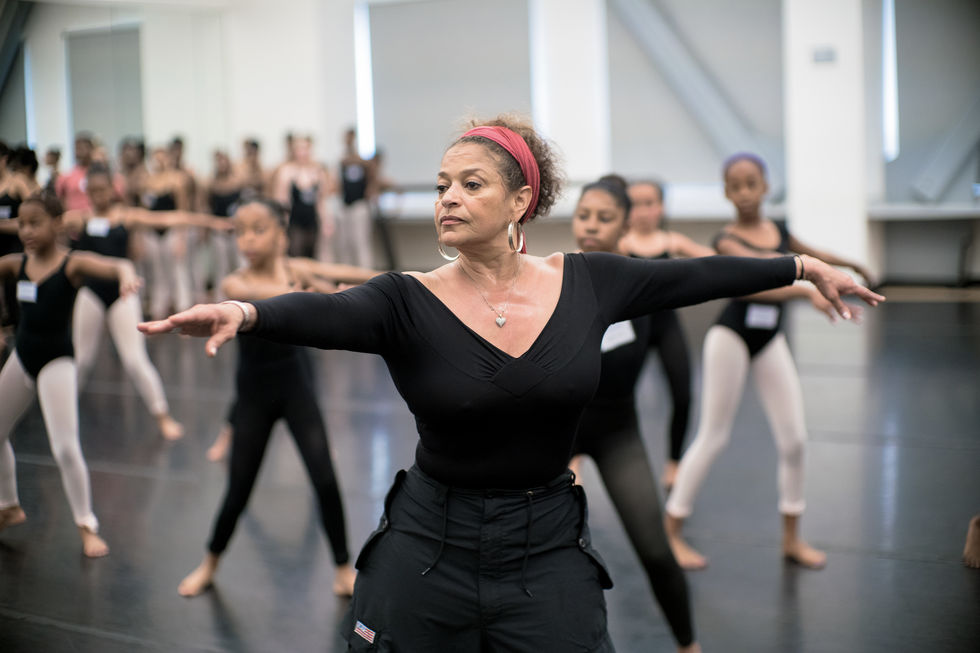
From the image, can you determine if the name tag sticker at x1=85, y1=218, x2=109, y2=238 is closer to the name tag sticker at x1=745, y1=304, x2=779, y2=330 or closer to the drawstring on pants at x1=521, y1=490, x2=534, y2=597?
the name tag sticker at x1=745, y1=304, x2=779, y2=330

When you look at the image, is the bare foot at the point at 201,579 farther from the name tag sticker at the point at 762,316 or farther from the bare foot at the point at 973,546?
the bare foot at the point at 973,546

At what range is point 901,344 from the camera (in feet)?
25.7

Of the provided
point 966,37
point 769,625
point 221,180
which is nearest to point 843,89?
point 966,37

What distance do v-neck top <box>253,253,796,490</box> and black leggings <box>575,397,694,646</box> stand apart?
37.3 inches

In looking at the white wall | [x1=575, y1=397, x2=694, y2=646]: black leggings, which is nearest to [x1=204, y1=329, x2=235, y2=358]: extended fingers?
[x1=575, y1=397, x2=694, y2=646]: black leggings

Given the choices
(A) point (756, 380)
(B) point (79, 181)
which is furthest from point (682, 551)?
(B) point (79, 181)

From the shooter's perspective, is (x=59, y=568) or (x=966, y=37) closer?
(x=59, y=568)

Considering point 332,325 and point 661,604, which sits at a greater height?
point 332,325

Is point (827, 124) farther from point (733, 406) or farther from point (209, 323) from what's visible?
point (209, 323)

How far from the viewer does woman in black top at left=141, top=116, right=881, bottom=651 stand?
5.80 ft

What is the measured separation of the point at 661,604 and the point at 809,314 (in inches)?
308

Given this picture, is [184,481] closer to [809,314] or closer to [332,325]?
[332,325]

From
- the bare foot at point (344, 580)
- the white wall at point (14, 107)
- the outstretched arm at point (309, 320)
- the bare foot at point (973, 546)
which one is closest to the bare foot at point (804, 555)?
the bare foot at point (973, 546)

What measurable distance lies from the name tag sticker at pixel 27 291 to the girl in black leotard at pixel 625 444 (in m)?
2.25
